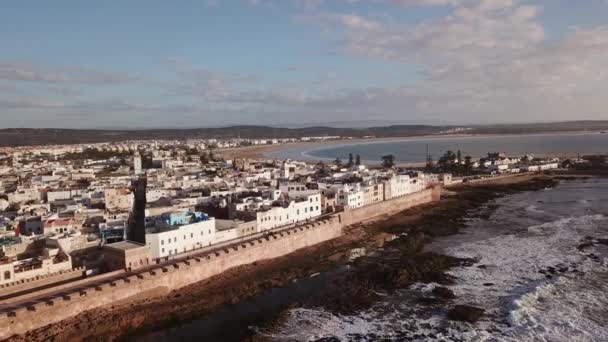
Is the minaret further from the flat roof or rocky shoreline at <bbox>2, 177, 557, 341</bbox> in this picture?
rocky shoreline at <bbox>2, 177, 557, 341</bbox>

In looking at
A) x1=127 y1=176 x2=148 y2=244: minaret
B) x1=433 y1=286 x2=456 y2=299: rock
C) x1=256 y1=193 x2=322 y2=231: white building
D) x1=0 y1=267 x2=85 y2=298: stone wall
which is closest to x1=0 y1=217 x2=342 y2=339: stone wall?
x1=0 y1=267 x2=85 y2=298: stone wall

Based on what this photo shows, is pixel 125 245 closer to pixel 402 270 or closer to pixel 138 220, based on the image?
pixel 138 220

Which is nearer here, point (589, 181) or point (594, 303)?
point (594, 303)

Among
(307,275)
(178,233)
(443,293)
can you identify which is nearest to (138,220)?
(178,233)

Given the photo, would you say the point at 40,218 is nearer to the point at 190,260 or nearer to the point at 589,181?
the point at 190,260

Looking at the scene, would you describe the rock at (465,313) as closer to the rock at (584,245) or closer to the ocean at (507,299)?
the ocean at (507,299)

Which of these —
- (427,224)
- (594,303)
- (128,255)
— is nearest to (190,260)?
(128,255)
